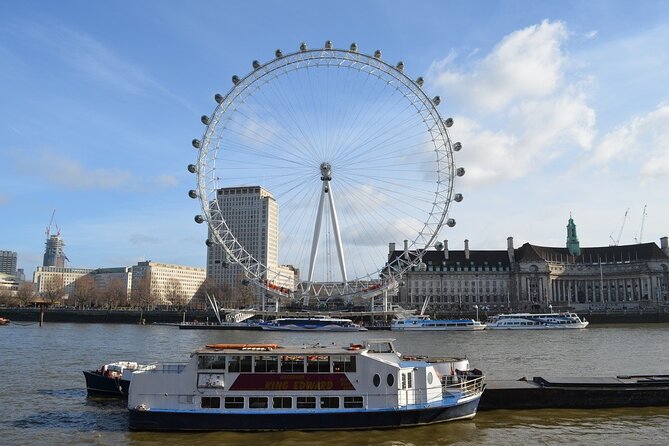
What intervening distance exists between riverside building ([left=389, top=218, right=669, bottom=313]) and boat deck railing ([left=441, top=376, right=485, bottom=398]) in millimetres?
121301

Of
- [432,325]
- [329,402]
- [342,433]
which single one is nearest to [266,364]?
[329,402]

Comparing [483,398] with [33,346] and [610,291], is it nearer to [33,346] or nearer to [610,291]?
[33,346]

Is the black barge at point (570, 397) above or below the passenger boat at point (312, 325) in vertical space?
below

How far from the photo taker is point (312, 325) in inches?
3802

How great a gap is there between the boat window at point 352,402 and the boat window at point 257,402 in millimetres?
3079

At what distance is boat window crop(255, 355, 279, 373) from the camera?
23656 mm

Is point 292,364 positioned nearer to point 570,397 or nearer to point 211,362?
point 211,362

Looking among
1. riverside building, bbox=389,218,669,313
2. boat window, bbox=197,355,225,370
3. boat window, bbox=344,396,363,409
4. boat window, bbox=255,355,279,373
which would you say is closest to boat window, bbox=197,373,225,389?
boat window, bbox=197,355,225,370

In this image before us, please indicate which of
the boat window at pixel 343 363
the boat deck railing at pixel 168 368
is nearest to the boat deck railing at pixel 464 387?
the boat window at pixel 343 363

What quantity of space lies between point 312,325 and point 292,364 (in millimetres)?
73560

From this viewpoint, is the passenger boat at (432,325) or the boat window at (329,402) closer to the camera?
the boat window at (329,402)

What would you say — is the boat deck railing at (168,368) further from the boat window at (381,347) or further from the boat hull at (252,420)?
the boat window at (381,347)

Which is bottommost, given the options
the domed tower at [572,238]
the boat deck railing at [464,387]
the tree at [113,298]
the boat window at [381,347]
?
the boat deck railing at [464,387]

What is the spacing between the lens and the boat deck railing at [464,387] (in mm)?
24936
